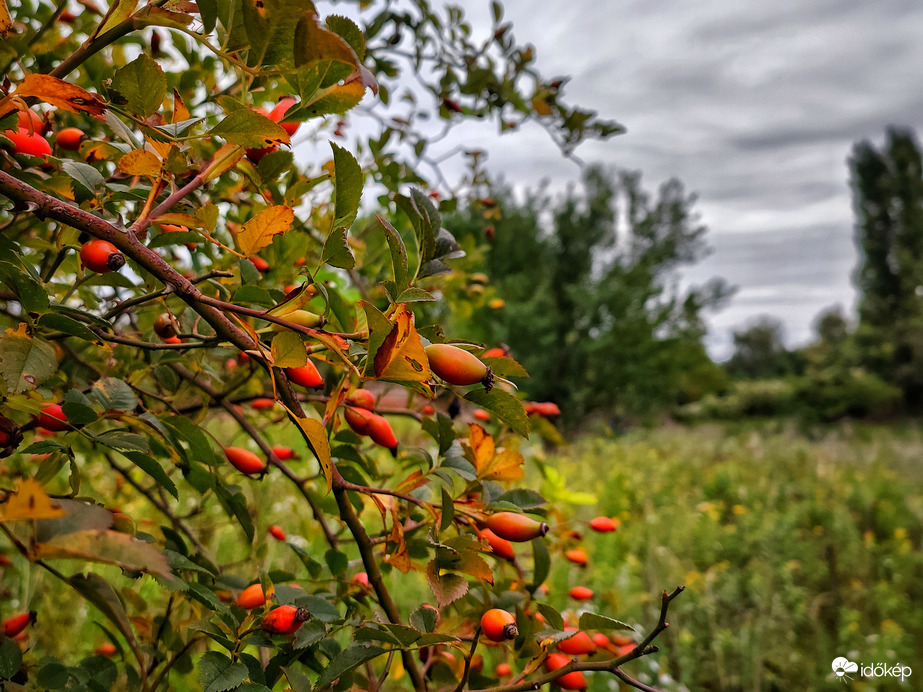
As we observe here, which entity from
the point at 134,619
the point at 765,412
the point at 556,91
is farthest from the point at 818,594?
the point at 765,412

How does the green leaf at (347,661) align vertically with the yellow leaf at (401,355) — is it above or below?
below

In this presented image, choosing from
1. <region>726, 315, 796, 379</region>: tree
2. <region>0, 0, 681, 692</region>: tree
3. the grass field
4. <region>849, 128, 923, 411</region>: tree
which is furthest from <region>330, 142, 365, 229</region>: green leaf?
<region>726, 315, 796, 379</region>: tree

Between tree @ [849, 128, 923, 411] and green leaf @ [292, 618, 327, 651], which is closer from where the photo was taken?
green leaf @ [292, 618, 327, 651]

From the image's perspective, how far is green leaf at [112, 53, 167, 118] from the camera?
29cm

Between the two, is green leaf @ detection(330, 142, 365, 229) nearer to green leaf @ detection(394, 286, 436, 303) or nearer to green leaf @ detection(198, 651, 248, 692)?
green leaf @ detection(394, 286, 436, 303)

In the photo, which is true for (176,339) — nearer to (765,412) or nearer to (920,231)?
(765,412)

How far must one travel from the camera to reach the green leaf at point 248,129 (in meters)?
0.27

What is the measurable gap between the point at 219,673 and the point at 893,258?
1670cm

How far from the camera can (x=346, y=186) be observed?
11.7 inches

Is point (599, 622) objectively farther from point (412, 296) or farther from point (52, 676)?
point (52, 676)

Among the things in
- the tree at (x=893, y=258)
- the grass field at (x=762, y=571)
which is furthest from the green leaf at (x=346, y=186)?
the tree at (x=893, y=258)

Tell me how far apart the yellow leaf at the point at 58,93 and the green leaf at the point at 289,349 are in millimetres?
142

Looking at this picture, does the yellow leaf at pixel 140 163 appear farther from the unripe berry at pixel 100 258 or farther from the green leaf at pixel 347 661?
the green leaf at pixel 347 661

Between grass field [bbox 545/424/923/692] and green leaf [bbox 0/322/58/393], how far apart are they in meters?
0.52
